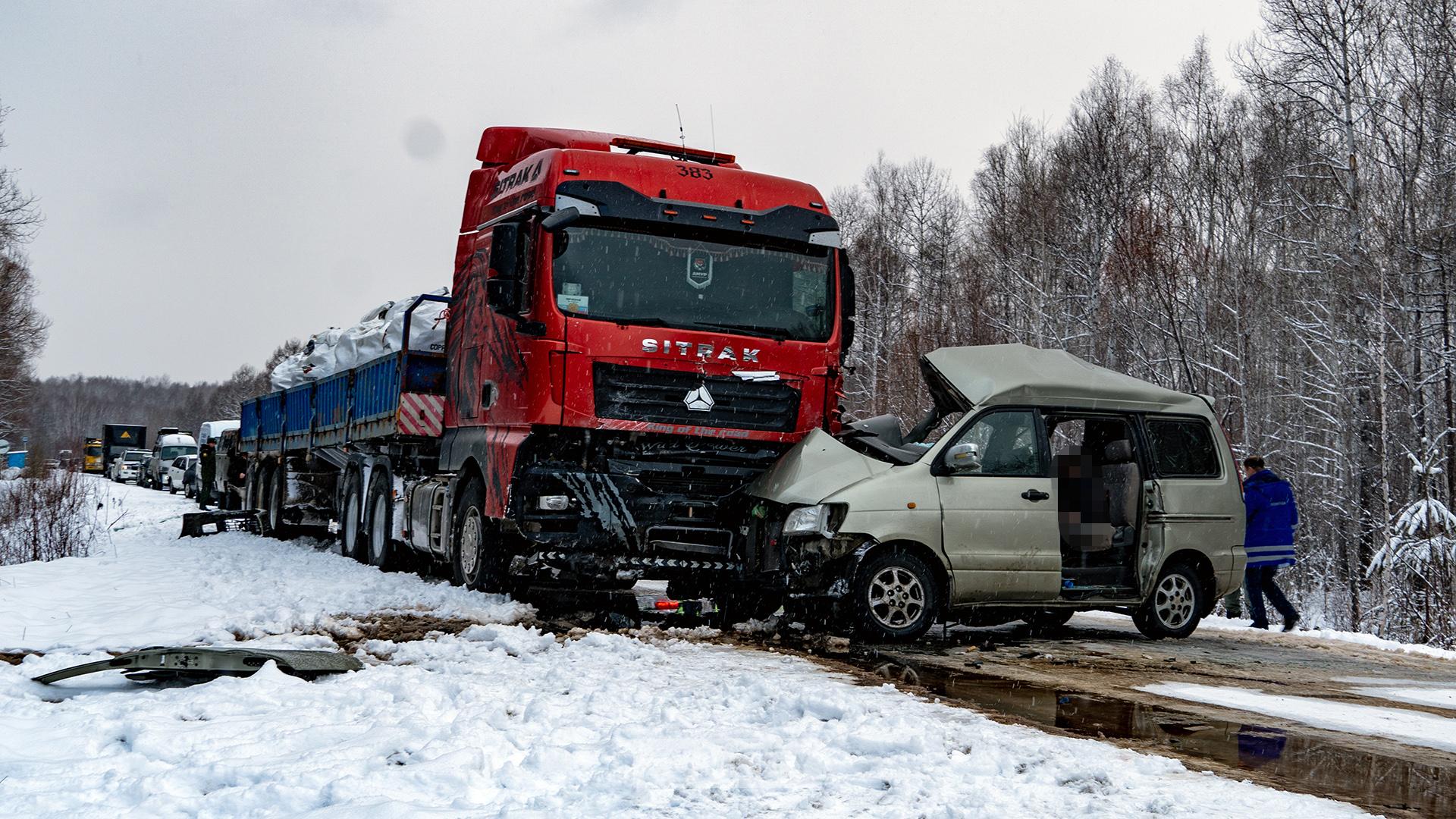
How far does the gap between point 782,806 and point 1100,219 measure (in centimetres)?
3102

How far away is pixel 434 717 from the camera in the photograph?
218 inches

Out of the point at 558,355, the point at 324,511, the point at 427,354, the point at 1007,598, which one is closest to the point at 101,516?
the point at 324,511

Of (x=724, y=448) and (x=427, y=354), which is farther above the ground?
(x=427, y=354)

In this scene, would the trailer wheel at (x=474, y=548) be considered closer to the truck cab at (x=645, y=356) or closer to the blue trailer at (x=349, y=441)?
the truck cab at (x=645, y=356)

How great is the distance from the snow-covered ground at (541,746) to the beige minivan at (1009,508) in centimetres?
128

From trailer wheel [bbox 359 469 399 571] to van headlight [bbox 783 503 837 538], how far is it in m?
6.39

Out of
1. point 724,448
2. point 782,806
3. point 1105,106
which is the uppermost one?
point 1105,106

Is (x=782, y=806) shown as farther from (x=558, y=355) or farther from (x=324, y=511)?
(x=324, y=511)

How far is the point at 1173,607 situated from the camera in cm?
1023

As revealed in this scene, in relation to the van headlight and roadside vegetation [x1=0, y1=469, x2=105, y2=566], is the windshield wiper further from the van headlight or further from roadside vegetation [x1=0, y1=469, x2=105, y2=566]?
roadside vegetation [x1=0, y1=469, x2=105, y2=566]

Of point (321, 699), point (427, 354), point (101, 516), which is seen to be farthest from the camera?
point (101, 516)

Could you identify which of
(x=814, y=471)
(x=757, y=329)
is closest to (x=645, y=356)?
(x=757, y=329)

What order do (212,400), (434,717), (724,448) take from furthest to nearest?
(212,400), (724,448), (434,717)

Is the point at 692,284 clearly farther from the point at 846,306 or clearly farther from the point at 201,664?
the point at 201,664
